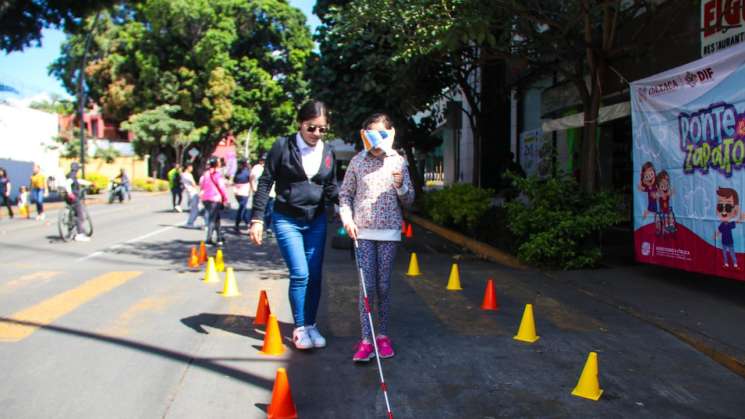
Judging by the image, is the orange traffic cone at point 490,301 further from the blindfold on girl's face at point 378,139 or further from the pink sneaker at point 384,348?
the blindfold on girl's face at point 378,139

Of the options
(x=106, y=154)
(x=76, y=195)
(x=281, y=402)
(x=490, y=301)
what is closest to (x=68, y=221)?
(x=76, y=195)

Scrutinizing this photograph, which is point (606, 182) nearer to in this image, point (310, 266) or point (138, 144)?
point (310, 266)

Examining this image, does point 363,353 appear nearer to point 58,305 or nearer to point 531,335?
point 531,335

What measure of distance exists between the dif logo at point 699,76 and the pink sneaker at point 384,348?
457 centimetres

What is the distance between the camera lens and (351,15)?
1009 cm

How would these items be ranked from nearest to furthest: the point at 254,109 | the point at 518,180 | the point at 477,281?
the point at 477,281 → the point at 518,180 → the point at 254,109

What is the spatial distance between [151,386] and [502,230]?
25.1 feet

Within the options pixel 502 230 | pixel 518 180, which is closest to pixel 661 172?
pixel 518 180

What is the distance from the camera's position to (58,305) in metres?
6.89

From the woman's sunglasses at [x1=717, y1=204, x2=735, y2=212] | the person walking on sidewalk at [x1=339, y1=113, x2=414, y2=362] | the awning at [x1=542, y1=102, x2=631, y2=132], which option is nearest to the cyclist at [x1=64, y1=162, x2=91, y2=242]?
the awning at [x1=542, y1=102, x2=631, y2=132]

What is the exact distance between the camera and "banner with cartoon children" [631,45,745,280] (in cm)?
648

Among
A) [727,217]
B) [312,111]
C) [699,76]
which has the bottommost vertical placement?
[727,217]

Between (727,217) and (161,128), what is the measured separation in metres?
37.7

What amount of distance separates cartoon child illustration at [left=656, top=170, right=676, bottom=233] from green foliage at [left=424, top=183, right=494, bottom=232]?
4.76 meters
